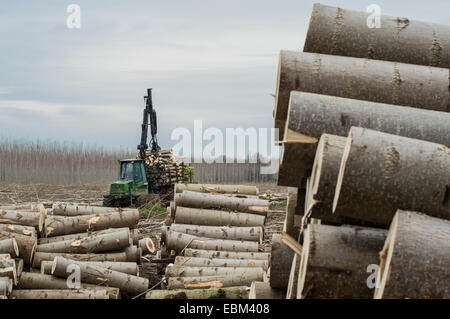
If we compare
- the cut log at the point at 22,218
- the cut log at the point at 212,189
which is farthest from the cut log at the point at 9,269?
the cut log at the point at 212,189

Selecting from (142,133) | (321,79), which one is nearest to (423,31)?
(321,79)

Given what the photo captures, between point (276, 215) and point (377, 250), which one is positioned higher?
point (377, 250)

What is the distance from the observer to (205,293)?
7.23 metres

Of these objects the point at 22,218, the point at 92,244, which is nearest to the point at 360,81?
the point at 92,244

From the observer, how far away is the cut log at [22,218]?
8.81 metres

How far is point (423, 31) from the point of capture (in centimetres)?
539

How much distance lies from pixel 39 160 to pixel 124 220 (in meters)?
26.9

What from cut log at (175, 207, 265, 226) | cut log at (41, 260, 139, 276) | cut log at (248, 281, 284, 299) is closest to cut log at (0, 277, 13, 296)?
cut log at (41, 260, 139, 276)

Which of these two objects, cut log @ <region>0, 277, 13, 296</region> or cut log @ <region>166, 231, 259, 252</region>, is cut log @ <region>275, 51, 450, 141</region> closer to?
cut log @ <region>0, 277, 13, 296</region>

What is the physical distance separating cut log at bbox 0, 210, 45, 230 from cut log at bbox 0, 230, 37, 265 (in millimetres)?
486

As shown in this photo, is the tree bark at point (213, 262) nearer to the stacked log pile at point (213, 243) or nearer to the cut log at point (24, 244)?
the stacked log pile at point (213, 243)

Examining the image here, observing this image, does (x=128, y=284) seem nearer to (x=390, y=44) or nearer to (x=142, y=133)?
(x=390, y=44)

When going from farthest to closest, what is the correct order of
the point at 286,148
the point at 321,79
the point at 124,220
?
the point at 124,220 → the point at 321,79 → the point at 286,148

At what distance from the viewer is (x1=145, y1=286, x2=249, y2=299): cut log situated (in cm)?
707
